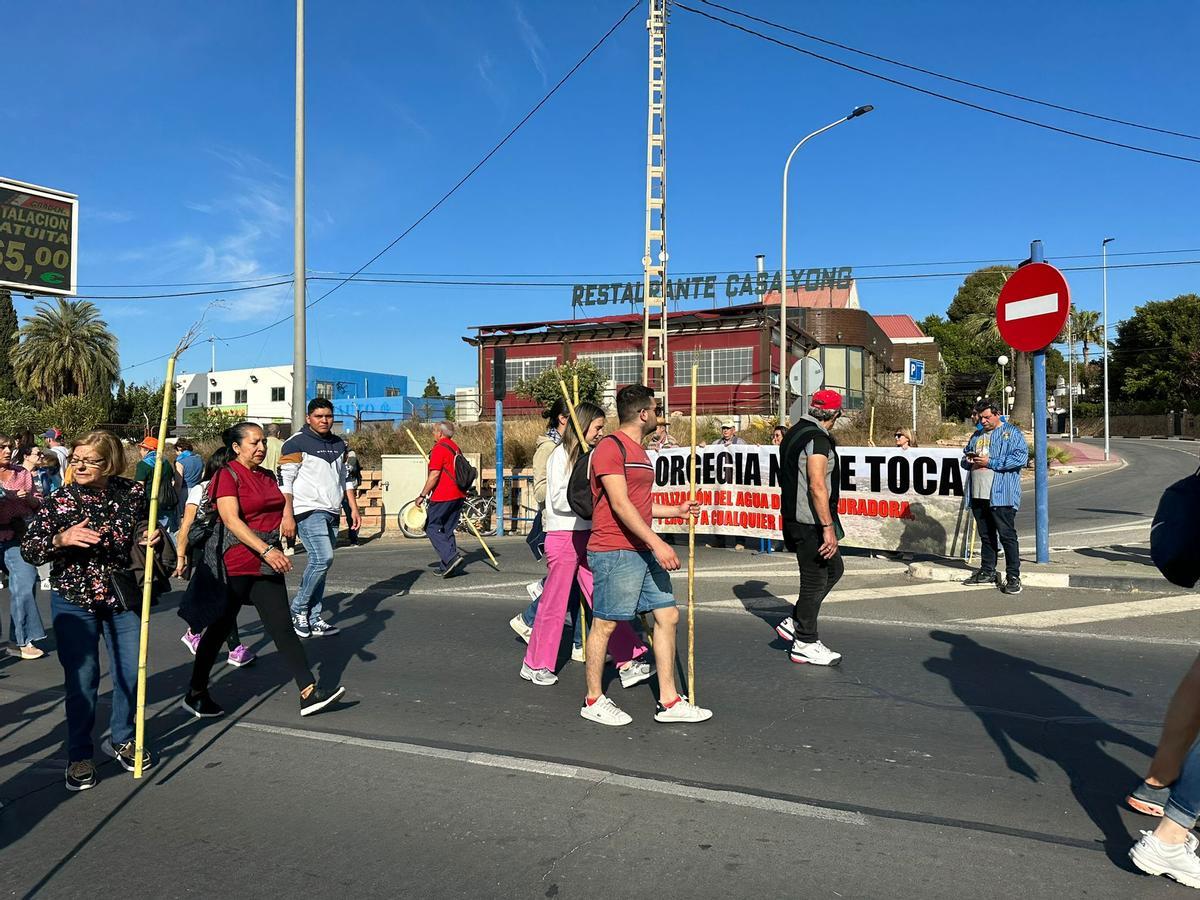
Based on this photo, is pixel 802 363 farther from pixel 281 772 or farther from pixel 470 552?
pixel 281 772

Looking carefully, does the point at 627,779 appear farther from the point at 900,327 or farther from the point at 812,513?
the point at 900,327

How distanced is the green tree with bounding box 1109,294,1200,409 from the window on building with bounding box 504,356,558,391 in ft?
155

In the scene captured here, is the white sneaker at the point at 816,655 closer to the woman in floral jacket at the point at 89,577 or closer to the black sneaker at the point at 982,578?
the black sneaker at the point at 982,578

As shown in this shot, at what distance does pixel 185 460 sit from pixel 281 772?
8.47 m

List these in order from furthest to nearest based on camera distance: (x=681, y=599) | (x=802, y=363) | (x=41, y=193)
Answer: (x=41, y=193), (x=802, y=363), (x=681, y=599)

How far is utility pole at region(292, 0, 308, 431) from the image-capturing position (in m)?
14.6

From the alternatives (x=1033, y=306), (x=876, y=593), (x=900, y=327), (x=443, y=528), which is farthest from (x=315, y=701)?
(x=900, y=327)

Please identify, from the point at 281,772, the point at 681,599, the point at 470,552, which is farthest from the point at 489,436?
the point at 281,772

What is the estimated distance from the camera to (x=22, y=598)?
7.10m

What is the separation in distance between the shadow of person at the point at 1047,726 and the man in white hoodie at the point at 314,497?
4792 millimetres

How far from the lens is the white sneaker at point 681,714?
200 inches

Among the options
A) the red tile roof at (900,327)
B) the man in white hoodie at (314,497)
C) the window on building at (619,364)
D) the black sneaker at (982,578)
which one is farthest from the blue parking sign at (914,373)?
the red tile roof at (900,327)

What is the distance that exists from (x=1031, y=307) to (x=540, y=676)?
677 centimetres

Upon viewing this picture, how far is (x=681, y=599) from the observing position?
919cm
